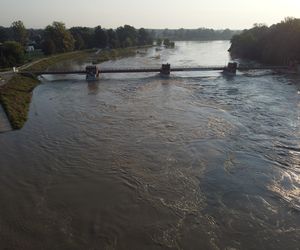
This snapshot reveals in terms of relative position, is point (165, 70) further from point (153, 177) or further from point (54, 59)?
point (153, 177)

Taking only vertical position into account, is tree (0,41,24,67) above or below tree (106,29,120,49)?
above

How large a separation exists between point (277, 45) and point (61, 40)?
48996mm

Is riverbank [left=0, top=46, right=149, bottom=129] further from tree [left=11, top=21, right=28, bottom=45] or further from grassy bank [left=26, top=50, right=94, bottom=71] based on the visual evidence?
tree [left=11, top=21, right=28, bottom=45]

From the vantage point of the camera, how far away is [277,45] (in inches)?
2702

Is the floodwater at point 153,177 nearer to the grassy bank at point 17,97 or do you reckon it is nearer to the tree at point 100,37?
the grassy bank at point 17,97

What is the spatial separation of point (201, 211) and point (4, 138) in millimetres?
15012

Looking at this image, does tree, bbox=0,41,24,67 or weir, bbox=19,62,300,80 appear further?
tree, bbox=0,41,24,67

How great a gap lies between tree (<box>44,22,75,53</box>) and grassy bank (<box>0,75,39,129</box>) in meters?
36.9

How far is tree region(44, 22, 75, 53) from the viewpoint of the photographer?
79000 mm

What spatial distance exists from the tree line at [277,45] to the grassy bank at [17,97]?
42.3 m

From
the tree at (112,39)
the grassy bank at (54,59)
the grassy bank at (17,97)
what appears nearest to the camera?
the grassy bank at (17,97)

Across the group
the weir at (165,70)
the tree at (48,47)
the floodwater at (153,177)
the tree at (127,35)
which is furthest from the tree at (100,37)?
the floodwater at (153,177)

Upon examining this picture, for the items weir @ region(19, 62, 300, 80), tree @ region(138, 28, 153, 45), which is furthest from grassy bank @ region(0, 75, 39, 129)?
tree @ region(138, 28, 153, 45)

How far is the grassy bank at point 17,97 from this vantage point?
2697 cm
